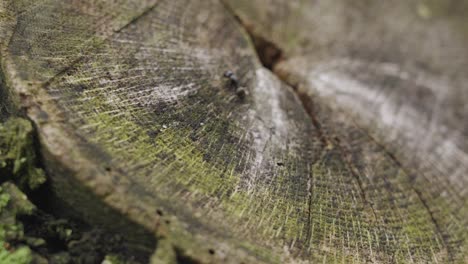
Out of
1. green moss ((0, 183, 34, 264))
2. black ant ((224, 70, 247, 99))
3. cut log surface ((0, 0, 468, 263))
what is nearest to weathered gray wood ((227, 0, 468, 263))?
cut log surface ((0, 0, 468, 263))

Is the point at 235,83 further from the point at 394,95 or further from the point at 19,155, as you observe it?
the point at 394,95

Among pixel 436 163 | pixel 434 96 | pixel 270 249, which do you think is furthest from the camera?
pixel 434 96

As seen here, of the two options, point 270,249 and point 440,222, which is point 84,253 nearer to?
point 270,249

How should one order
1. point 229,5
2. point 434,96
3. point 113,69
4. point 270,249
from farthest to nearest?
point 434,96 → point 229,5 → point 113,69 → point 270,249

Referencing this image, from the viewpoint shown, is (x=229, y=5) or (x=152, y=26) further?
(x=229, y=5)

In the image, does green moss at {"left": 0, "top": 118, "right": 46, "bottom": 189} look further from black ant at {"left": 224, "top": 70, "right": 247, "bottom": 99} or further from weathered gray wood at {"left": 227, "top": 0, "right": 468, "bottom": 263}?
weathered gray wood at {"left": 227, "top": 0, "right": 468, "bottom": 263}

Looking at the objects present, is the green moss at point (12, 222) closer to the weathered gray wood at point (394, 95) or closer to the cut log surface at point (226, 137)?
the cut log surface at point (226, 137)

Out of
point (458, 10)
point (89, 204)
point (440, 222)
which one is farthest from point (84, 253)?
point (458, 10)
